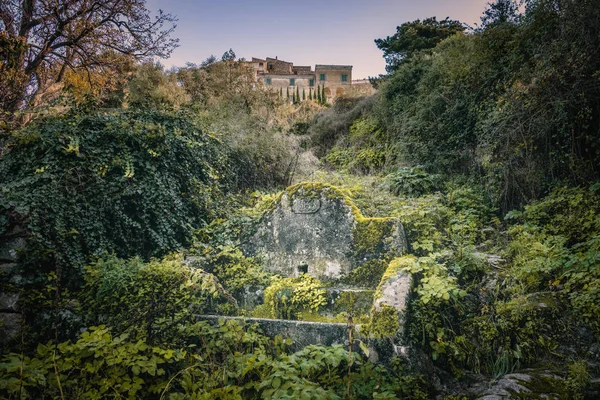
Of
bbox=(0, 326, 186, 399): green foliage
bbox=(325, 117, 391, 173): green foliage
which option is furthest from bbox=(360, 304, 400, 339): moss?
bbox=(325, 117, 391, 173): green foliage

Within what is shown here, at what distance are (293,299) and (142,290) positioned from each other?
2085 millimetres

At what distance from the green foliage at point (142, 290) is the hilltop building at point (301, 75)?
31775mm

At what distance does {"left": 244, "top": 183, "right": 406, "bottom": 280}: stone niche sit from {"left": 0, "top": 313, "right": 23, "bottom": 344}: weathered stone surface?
323 centimetres

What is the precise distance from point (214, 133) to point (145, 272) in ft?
14.0

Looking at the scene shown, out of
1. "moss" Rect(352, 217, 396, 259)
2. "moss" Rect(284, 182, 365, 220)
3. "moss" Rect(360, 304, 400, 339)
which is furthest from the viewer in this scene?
"moss" Rect(284, 182, 365, 220)

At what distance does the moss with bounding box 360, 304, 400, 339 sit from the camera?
3324mm

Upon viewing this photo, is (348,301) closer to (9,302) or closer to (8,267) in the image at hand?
(9,302)

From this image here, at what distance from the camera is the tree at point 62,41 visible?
25.1 ft

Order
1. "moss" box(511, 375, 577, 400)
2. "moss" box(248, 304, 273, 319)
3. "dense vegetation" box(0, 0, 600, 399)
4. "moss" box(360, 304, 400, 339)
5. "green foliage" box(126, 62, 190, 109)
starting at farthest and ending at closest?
"green foliage" box(126, 62, 190, 109) < "moss" box(248, 304, 273, 319) < "moss" box(360, 304, 400, 339) < "dense vegetation" box(0, 0, 600, 399) < "moss" box(511, 375, 577, 400)

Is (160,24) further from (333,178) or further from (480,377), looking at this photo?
(480,377)

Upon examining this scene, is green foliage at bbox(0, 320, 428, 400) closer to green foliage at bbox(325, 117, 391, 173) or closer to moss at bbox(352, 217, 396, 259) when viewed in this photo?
moss at bbox(352, 217, 396, 259)

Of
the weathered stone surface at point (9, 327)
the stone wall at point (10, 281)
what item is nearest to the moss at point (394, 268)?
the weathered stone surface at point (9, 327)

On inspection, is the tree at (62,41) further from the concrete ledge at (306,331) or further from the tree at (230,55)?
the concrete ledge at (306,331)

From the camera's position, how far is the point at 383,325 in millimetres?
3359
